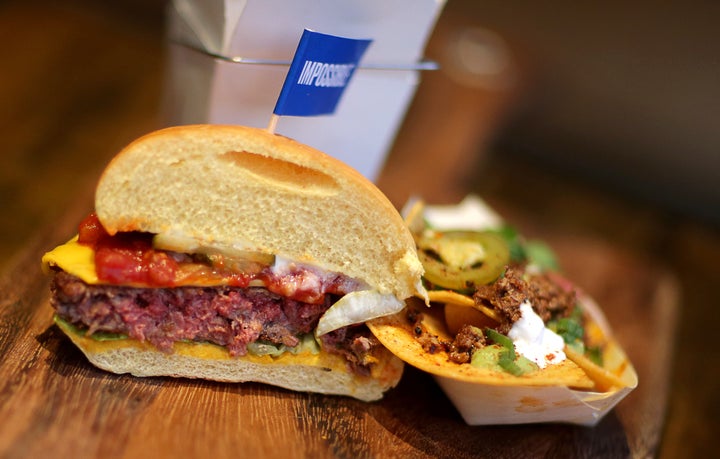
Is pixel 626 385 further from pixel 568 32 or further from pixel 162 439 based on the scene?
pixel 568 32

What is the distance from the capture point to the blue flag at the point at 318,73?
2.51 m

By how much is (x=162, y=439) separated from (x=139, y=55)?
4367mm

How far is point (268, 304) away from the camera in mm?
2523

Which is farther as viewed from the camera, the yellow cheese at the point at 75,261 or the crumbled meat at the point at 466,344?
the crumbled meat at the point at 466,344

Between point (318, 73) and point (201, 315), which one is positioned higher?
point (318, 73)

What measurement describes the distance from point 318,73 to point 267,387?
3.99 ft

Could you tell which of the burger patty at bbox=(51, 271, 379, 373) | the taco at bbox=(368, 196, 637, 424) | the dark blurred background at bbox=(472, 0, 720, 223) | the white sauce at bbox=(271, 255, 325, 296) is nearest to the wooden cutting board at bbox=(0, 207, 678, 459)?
the burger patty at bbox=(51, 271, 379, 373)

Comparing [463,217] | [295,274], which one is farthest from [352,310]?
[463,217]

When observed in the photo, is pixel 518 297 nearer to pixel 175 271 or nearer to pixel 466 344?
pixel 466 344

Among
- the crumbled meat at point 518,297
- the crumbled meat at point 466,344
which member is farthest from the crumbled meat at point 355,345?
the crumbled meat at point 518,297

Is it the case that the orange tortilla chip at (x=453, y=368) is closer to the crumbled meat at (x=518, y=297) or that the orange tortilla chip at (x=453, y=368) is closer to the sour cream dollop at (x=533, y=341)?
the sour cream dollop at (x=533, y=341)

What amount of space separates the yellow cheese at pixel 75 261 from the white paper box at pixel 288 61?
91 centimetres

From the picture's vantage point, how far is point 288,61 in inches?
114

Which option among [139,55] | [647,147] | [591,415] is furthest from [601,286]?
[139,55]
